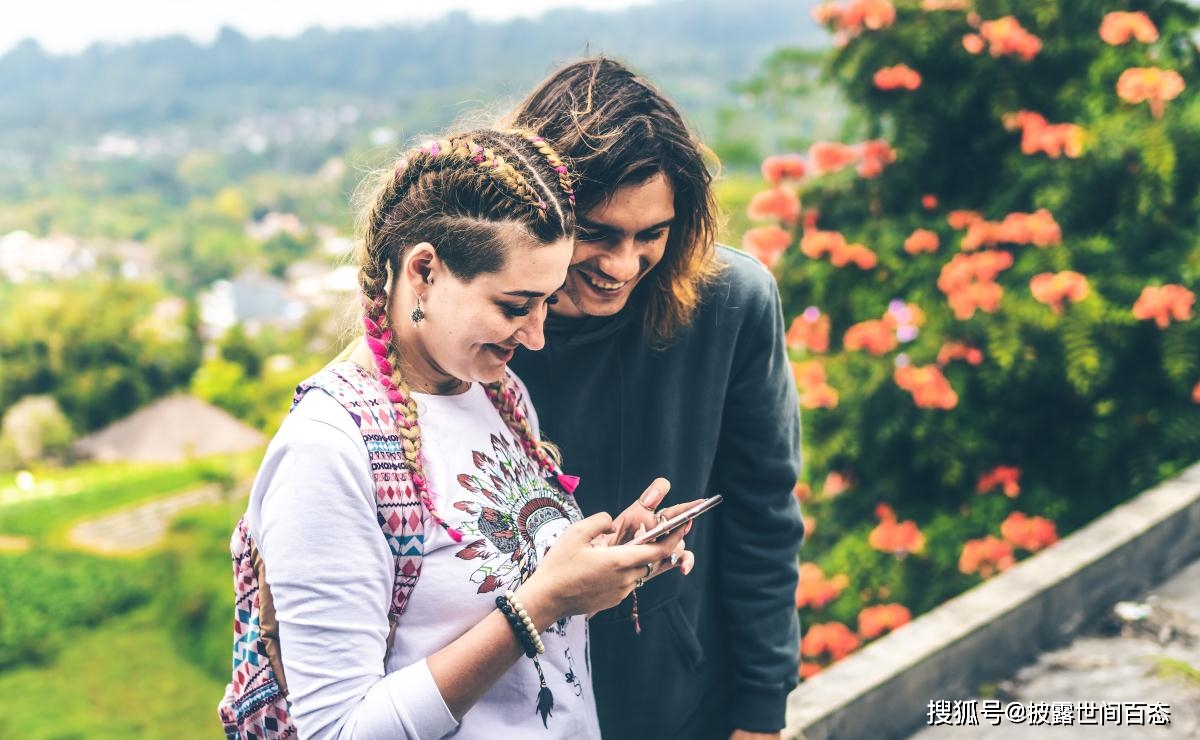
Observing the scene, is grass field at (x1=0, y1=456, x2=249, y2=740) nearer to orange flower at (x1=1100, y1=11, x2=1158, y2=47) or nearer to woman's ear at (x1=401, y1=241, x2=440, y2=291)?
orange flower at (x1=1100, y1=11, x2=1158, y2=47)

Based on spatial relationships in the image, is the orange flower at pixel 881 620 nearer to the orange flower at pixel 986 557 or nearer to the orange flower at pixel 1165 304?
the orange flower at pixel 986 557

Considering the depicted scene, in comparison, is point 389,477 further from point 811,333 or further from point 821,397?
point 811,333

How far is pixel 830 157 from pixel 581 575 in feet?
12.8

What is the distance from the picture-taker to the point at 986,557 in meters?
3.77

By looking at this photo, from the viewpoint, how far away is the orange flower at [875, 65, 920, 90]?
4.31 metres

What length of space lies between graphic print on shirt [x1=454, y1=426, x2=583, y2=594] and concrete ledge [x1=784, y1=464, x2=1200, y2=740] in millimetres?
1105

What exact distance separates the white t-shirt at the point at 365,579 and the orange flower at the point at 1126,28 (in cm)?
380

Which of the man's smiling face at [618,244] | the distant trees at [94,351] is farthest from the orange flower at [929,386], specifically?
the distant trees at [94,351]

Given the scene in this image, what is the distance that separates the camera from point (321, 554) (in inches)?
44.0

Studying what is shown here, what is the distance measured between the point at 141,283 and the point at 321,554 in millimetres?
55956

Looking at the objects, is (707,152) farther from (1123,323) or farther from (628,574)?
(1123,323)

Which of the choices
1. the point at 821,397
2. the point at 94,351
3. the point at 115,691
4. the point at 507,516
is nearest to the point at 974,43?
the point at 821,397

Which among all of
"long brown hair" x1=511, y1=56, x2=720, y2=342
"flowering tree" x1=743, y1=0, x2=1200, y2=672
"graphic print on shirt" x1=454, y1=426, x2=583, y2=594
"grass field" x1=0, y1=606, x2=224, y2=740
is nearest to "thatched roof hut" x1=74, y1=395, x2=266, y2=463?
"grass field" x1=0, y1=606, x2=224, y2=740

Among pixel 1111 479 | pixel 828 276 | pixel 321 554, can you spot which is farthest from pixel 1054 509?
pixel 321 554
